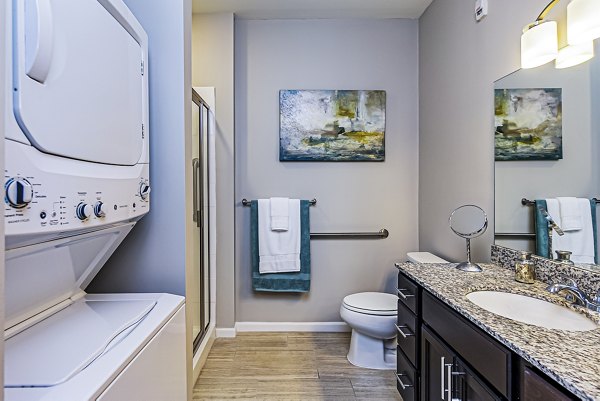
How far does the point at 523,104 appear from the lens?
1.55 m

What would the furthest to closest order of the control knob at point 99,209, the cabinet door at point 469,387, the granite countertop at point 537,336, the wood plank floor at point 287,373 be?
→ the wood plank floor at point 287,373 < the cabinet door at point 469,387 < the control knob at point 99,209 < the granite countertop at point 537,336

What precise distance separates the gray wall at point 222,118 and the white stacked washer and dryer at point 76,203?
4.78 ft

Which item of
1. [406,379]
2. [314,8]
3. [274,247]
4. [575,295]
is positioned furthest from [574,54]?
[274,247]

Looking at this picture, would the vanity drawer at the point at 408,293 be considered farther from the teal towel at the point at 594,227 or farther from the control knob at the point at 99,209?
the control knob at the point at 99,209

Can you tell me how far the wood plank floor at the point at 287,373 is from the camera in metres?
1.92

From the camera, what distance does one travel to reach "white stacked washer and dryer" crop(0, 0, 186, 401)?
2.07 ft

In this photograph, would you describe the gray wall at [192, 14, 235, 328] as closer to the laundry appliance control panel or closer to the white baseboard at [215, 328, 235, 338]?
the white baseboard at [215, 328, 235, 338]

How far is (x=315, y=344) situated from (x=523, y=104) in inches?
79.9

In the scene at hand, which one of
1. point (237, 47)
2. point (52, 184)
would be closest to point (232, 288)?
point (237, 47)

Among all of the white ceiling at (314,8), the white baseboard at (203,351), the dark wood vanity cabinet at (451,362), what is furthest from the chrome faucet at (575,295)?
the white ceiling at (314,8)

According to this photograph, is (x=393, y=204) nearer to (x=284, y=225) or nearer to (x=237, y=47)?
(x=284, y=225)

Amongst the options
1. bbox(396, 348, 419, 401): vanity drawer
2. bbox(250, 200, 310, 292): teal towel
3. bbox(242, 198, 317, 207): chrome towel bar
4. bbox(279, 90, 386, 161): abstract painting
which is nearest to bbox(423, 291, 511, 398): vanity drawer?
bbox(396, 348, 419, 401): vanity drawer

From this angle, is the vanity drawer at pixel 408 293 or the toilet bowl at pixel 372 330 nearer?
the vanity drawer at pixel 408 293

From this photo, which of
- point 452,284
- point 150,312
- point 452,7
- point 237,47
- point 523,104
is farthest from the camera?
point 237,47
